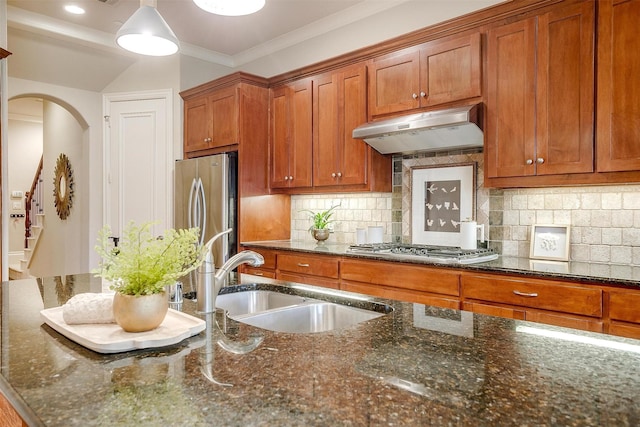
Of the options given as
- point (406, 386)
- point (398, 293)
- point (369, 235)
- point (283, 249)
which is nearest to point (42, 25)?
point (283, 249)

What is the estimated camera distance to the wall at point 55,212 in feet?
17.9

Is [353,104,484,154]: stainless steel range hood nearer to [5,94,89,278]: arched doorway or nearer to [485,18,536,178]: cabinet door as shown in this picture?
[485,18,536,178]: cabinet door

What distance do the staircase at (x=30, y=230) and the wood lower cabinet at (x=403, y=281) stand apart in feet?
19.7

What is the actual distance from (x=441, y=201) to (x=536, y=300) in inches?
48.4

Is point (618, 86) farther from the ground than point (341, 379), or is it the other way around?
point (618, 86)

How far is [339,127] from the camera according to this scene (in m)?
3.68

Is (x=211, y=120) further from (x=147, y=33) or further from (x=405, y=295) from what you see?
(x=405, y=295)

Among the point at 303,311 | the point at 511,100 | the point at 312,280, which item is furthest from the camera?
the point at 312,280

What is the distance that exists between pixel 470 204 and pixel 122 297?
262 cm

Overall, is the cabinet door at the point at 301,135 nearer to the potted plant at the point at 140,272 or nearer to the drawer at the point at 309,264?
the drawer at the point at 309,264

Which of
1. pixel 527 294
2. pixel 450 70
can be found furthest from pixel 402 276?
pixel 450 70

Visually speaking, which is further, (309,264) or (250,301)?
(309,264)

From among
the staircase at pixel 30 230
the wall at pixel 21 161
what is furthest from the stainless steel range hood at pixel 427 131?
the wall at pixel 21 161

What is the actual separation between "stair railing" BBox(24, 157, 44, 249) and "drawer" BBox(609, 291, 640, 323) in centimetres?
887
